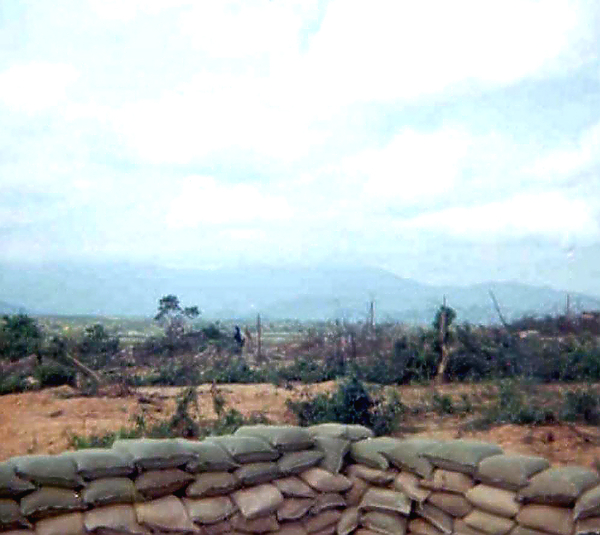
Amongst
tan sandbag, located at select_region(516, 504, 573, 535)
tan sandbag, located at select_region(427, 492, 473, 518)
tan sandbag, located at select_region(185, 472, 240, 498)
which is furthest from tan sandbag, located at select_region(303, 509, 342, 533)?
tan sandbag, located at select_region(516, 504, 573, 535)

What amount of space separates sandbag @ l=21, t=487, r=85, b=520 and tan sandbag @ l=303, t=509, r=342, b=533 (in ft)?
5.03

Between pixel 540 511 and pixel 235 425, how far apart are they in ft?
16.0

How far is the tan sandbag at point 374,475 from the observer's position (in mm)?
5494

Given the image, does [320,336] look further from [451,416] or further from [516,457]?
[516,457]

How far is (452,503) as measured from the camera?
521 centimetres

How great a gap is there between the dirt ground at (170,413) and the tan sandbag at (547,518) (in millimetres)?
2584

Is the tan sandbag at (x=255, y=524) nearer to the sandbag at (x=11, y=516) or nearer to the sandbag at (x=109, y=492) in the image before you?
the sandbag at (x=109, y=492)

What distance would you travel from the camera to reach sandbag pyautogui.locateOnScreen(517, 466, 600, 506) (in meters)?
4.61

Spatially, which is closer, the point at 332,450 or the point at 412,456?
the point at 412,456

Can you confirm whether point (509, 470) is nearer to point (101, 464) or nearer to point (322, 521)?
point (322, 521)

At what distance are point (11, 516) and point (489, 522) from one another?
2.86 metres

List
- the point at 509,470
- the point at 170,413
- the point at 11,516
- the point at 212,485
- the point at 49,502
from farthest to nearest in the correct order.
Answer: the point at 170,413 < the point at 212,485 < the point at 509,470 < the point at 49,502 < the point at 11,516

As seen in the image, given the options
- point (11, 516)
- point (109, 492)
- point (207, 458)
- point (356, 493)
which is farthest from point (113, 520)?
point (356, 493)

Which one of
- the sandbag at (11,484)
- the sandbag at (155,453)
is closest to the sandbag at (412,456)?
the sandbag at (155,453)
